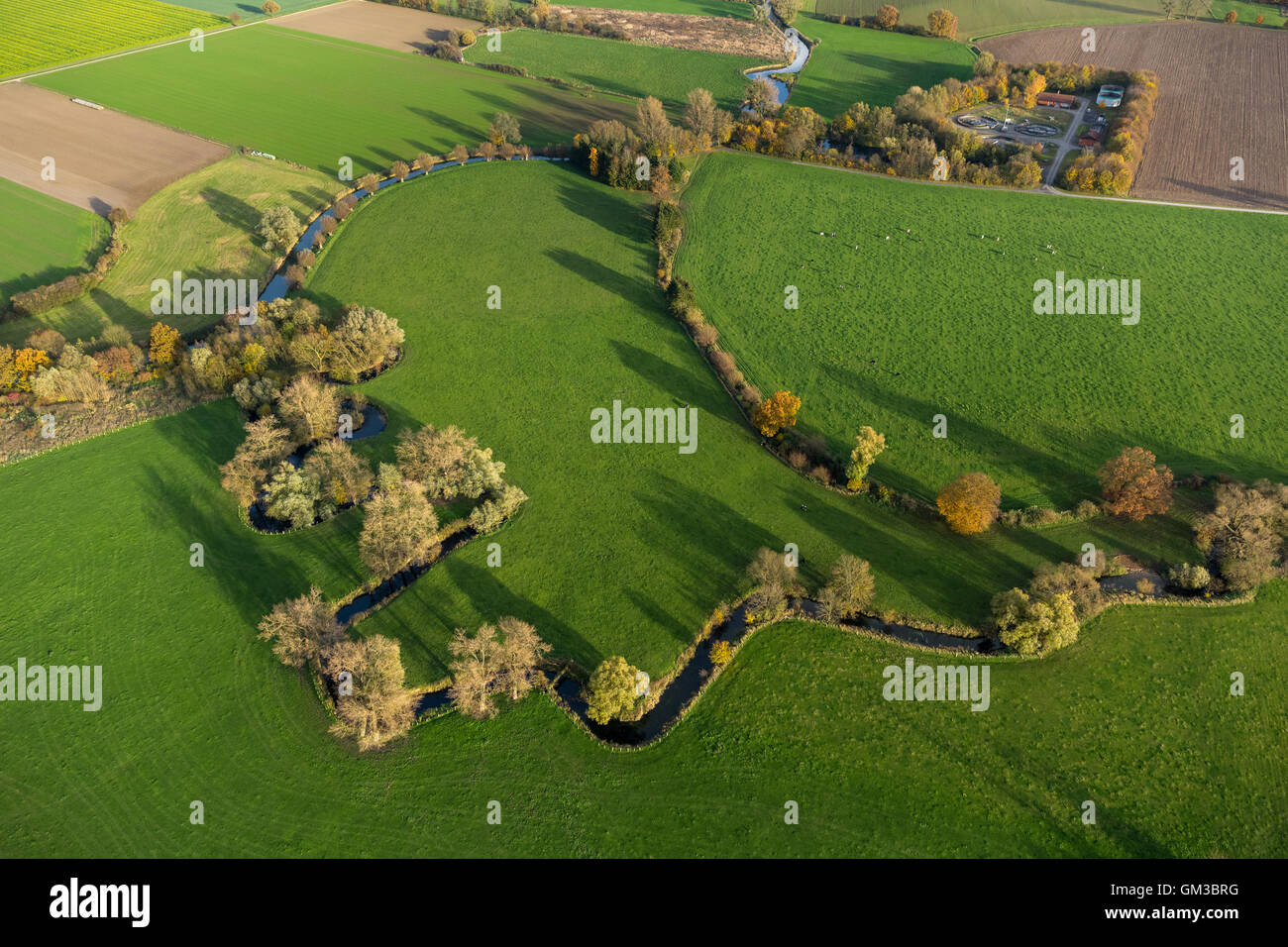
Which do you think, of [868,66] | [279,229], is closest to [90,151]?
[279,229]

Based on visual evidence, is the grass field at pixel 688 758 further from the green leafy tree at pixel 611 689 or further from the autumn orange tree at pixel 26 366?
the autumn orange tree at pixel 26 366

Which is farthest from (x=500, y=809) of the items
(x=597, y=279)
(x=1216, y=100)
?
(x=1216, y=100)

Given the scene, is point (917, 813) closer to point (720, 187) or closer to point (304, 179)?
point (720, 187)

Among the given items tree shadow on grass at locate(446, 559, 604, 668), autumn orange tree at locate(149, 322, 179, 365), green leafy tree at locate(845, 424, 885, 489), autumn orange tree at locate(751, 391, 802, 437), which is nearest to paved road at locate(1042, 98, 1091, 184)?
autumn orange tree at locate(751, 391, 802, 437)

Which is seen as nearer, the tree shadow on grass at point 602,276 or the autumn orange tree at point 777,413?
the autumn orange tree at point 777,413

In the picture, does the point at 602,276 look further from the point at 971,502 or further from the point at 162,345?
the point at 971,502

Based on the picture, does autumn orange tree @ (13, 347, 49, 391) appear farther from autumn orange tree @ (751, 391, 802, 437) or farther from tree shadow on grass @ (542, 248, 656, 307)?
autumn orange tree @ (751, 391, 802, 437)

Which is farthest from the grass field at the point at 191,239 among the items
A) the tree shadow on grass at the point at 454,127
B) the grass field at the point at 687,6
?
the grass field at the point at 687,6
